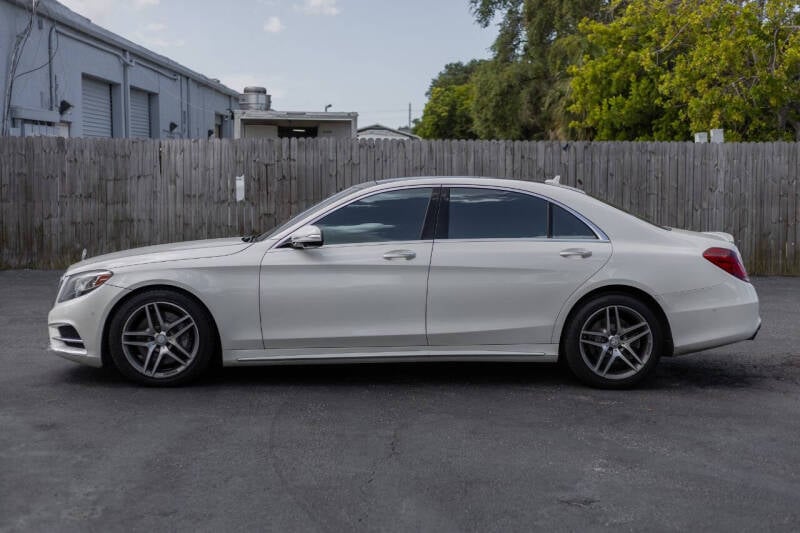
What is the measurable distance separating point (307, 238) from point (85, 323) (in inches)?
64.6

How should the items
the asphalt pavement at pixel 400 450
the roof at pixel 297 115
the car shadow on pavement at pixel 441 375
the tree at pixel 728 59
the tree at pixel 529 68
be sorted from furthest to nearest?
1. the tree at pixel 529 68
2. the tree at pixel 728 59
3. the roof at pixel 297 115
4. the car shadow on pavement at pixel 441 375
5. the asphalt pavement at pixel 400 450

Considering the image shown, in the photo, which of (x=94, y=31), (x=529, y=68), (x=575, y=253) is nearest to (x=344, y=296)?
(x=575, y=253)

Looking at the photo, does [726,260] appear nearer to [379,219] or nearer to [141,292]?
[379,219]

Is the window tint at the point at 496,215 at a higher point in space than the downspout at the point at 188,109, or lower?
lower

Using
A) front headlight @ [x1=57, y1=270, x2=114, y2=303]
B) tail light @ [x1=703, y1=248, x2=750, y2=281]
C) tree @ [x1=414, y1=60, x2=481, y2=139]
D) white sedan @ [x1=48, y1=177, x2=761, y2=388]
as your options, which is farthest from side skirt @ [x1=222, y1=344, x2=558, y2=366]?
tree @ [x1=414, y1=60, x2=481, y2=139]

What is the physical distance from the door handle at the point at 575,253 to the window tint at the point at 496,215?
9.1 inches

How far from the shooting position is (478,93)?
4716 cm

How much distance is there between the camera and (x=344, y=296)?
670cm

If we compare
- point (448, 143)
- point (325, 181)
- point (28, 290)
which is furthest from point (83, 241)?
point (448, 143)

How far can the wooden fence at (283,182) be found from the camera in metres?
14.9

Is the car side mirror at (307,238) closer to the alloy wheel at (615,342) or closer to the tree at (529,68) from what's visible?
the alloy wheel at (615,342)

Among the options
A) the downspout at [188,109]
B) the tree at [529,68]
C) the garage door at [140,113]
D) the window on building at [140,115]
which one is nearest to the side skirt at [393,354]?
the window on building at [140,115]

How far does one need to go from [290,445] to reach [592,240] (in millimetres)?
2735

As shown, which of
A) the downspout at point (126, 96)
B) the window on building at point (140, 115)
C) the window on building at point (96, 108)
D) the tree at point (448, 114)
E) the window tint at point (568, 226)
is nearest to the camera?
the window tint at point (568, 226)
